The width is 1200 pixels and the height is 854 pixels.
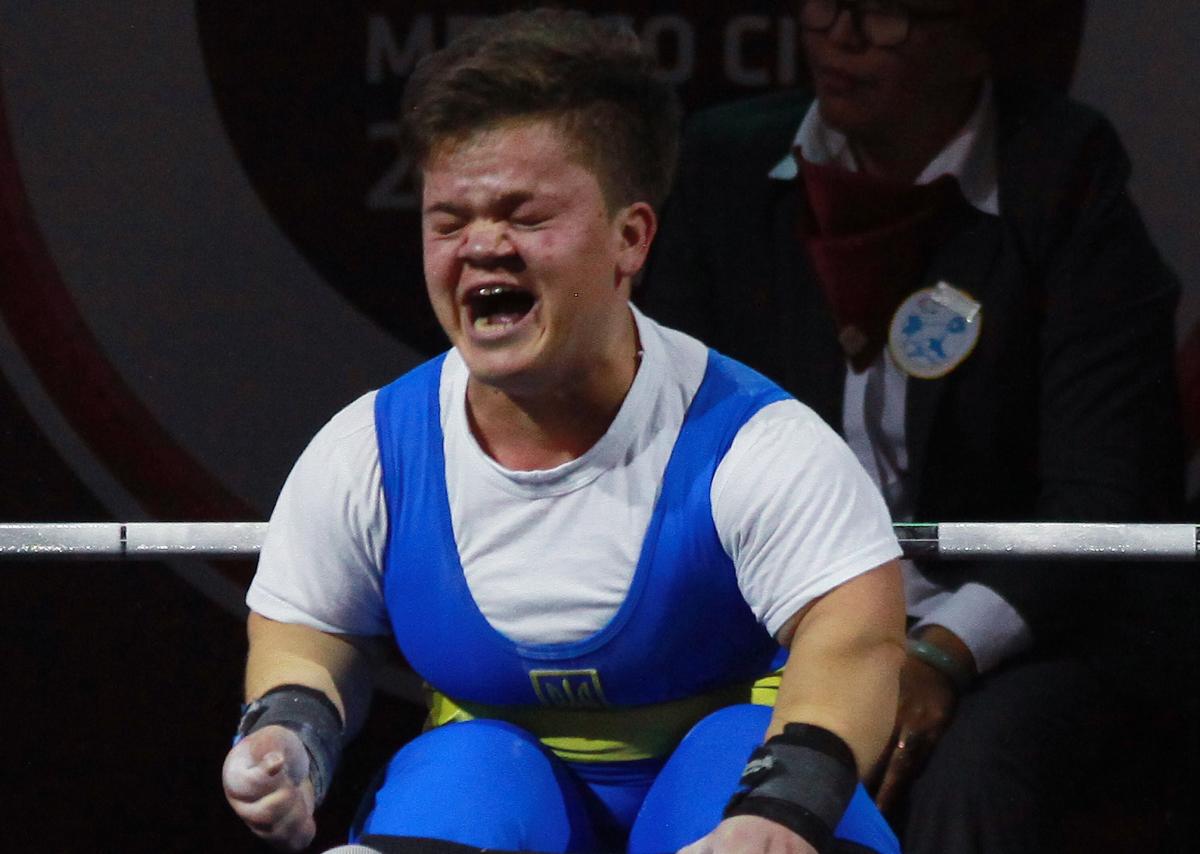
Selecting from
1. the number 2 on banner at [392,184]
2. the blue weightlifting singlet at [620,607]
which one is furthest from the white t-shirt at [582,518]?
the number 2 on banner at [392,184]

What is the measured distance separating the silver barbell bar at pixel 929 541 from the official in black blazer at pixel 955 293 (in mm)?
194

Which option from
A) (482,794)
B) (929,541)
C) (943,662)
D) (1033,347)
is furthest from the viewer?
(1033,347)

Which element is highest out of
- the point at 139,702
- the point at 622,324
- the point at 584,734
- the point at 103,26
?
the point at 103,26

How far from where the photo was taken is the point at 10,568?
2180 mm

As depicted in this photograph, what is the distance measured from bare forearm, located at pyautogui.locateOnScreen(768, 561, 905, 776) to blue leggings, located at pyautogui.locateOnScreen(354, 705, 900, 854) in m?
0.07

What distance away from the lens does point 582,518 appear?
1.39m

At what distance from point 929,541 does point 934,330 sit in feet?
1.28

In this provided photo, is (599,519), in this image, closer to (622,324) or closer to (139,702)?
(622,324)

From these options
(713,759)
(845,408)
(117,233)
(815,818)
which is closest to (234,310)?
(117,233)

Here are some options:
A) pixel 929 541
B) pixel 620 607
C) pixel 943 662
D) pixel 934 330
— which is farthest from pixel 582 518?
pixel 934 330

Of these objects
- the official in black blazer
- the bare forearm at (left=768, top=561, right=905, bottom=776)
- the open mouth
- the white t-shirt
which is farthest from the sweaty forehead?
the official in black blazer

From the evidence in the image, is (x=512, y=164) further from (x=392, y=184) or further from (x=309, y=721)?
(x=392, y=184)

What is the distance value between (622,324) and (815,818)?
1.50 feet

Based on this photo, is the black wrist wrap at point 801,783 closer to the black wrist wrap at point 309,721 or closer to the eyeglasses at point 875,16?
the black wrist wrap at point 309,721
